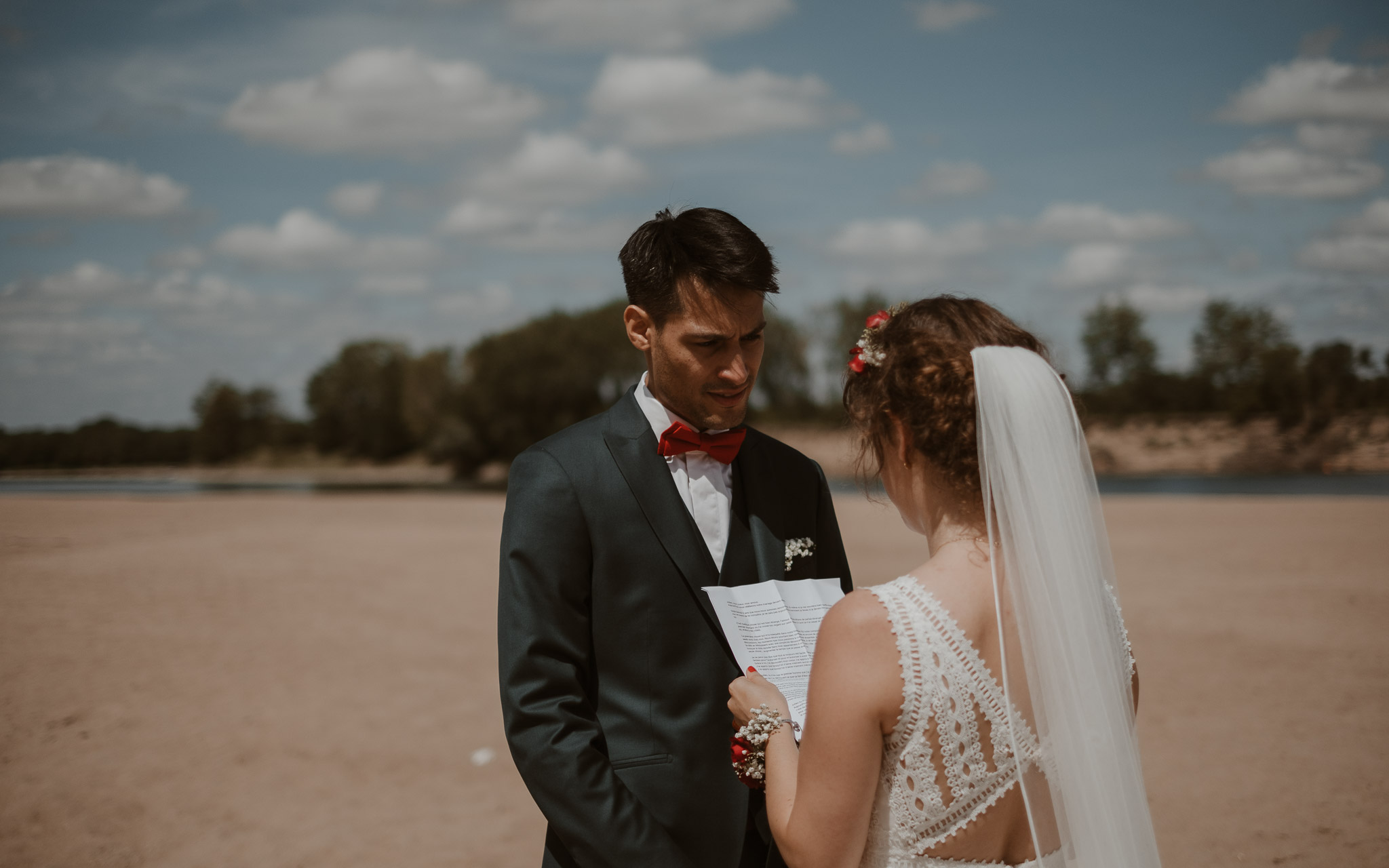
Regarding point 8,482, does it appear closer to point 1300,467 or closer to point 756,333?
point 756,333

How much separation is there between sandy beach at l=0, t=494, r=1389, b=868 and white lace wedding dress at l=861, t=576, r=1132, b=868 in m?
4.88

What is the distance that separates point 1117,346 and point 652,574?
3309 inches

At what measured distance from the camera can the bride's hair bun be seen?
190 cm

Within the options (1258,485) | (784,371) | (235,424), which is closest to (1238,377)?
(1258,485)

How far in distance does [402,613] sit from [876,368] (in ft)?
44.5

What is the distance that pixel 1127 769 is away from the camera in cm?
206

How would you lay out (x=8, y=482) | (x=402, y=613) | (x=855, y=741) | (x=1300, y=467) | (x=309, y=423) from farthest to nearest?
(x=309, y=423) < (x=8, y=482) < (x=1300, y=467) < (x=402, y=613) < (x=855, y=741)

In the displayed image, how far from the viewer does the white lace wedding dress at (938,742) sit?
5.89 ft

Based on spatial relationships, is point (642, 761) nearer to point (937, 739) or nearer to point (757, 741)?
point (757, 741)

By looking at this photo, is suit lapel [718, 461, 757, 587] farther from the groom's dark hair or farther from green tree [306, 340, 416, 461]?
green tree [306, 340, 416, 461]

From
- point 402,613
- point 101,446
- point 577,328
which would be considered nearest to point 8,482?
point 101,446

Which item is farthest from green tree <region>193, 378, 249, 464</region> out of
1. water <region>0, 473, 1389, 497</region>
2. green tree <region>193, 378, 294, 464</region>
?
water <region>0, 473, 1389, 497</region>

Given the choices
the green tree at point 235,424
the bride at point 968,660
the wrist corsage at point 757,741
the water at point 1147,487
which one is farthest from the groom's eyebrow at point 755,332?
the green tree at point 235,424

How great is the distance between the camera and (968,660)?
1846 mm
